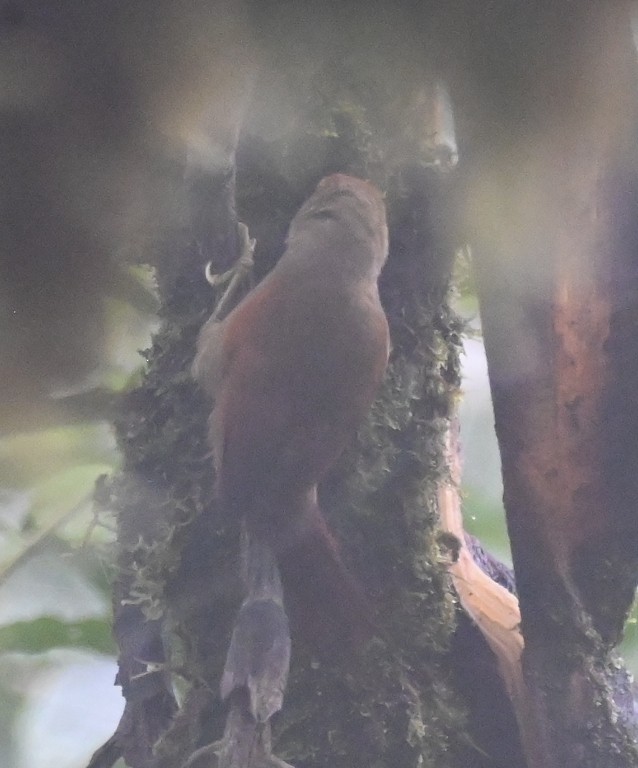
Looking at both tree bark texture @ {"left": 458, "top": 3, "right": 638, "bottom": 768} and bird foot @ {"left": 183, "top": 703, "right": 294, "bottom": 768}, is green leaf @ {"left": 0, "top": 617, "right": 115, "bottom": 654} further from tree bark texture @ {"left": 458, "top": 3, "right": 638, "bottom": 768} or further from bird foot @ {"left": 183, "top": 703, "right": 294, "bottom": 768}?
tree bark texture @ {"left": 458, "top": 3, "right": 638, "bottom": 768}

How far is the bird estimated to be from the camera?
70 centimetres

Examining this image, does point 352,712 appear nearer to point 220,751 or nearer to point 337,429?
point 220,751

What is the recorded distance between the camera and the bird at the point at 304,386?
0.70 m

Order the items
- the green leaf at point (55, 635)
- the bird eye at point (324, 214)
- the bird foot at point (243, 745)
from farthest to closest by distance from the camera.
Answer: the green leaf at point (55, 635) < the bird eye at point (324, 214) < the bird foot at point (243, 745)

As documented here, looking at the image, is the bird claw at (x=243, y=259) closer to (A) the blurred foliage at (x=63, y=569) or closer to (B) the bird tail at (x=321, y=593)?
(A) the blurred foliage at (x=63, y=569)

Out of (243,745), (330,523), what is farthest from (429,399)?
(243,745)

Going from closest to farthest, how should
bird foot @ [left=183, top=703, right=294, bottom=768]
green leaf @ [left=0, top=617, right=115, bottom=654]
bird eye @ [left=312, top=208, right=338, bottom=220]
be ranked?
bird foot @ [left=183, top=703, right=294, bottom=768]
bird eye @ [left=312, top=208, right=338, bottom=220]
green leaf @ [left=0, top=617, right=115, bottom=654]

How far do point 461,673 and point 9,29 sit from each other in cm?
66

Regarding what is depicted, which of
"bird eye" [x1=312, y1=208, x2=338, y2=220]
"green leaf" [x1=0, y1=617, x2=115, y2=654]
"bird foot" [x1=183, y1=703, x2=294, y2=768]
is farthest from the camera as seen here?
"green leaf" [x1=0, y1=617, x2=115, y2=654]

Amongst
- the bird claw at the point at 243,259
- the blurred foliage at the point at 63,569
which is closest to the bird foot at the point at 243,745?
the blurred foliage at the point at 63,569

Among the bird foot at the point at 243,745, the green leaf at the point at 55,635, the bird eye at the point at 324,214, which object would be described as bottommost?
the bird foot at the point at 243,745

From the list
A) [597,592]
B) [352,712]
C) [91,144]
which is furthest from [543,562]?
[91,144]

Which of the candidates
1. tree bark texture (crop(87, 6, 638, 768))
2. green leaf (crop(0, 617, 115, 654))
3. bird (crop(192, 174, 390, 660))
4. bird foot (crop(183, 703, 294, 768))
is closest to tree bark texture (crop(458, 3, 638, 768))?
tree bark texture (crop(87, 6, 638, 768))

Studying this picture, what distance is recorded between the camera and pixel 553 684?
82 centimetres
